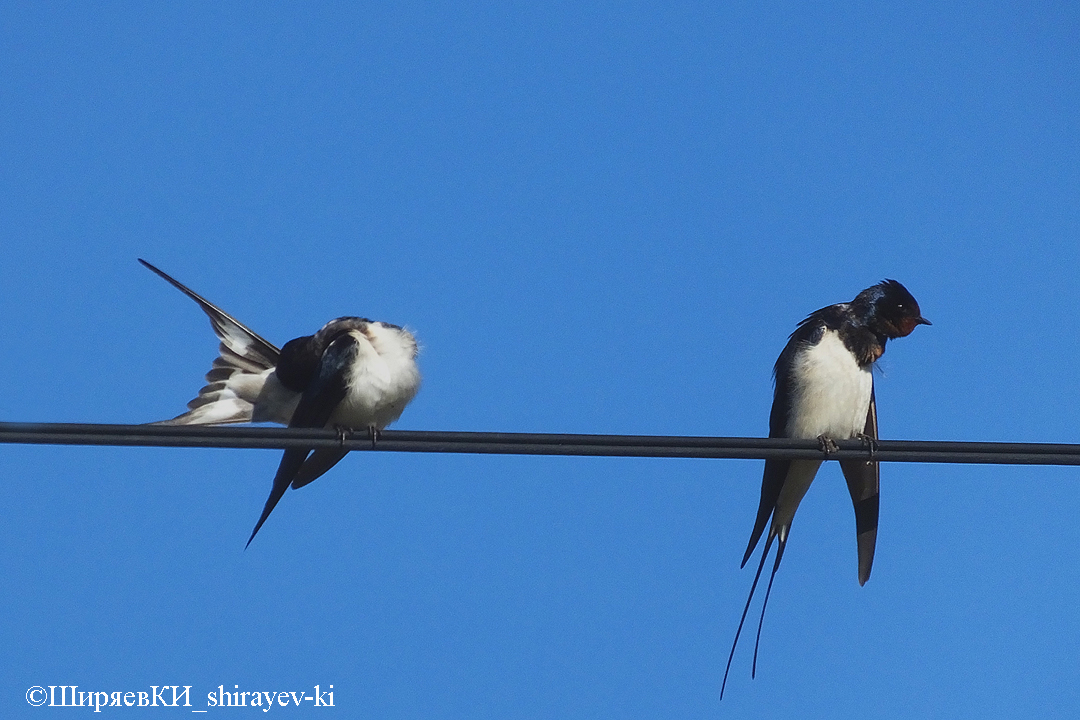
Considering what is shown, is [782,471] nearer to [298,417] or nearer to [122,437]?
[298,417]

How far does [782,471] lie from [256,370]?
2.79 metres

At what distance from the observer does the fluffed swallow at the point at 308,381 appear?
5.49m

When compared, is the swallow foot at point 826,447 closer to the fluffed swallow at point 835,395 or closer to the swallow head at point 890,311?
the fluffed swallow at point 835,395

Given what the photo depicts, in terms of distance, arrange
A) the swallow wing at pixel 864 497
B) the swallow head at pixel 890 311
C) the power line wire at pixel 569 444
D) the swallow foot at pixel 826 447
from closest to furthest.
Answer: the power line wire at pixel 569 444 → the swallow foot at pixel 826 447 → the swallow wing at pixel 864 497 → the swallow head at pixel 890 311

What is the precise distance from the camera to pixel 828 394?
5680mm

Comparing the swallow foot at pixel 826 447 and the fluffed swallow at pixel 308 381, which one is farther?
the fluffed swallow at pixel 308 381

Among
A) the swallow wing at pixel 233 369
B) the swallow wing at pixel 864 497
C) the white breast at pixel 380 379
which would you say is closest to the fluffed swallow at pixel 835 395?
the swallow wing at pixel 864 497

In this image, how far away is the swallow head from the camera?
5957mm

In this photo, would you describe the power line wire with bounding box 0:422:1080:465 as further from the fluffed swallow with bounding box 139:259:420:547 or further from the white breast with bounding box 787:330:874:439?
the white breast with bounding box 787:330:874:439

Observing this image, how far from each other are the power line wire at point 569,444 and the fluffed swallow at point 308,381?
5.59 feet

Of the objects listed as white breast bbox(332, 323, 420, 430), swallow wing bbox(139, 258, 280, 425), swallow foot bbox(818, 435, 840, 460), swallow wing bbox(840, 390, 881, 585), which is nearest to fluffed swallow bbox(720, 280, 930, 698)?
swallow wing bbox(840, 390, 881, 585)

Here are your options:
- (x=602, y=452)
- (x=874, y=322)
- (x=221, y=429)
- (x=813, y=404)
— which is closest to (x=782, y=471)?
(x=813, y=404)

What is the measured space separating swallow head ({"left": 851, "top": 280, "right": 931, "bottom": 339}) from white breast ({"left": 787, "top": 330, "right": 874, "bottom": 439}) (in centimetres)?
27

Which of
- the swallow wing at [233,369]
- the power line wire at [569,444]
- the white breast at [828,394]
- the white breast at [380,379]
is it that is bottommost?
the power line wire at [569,444]
